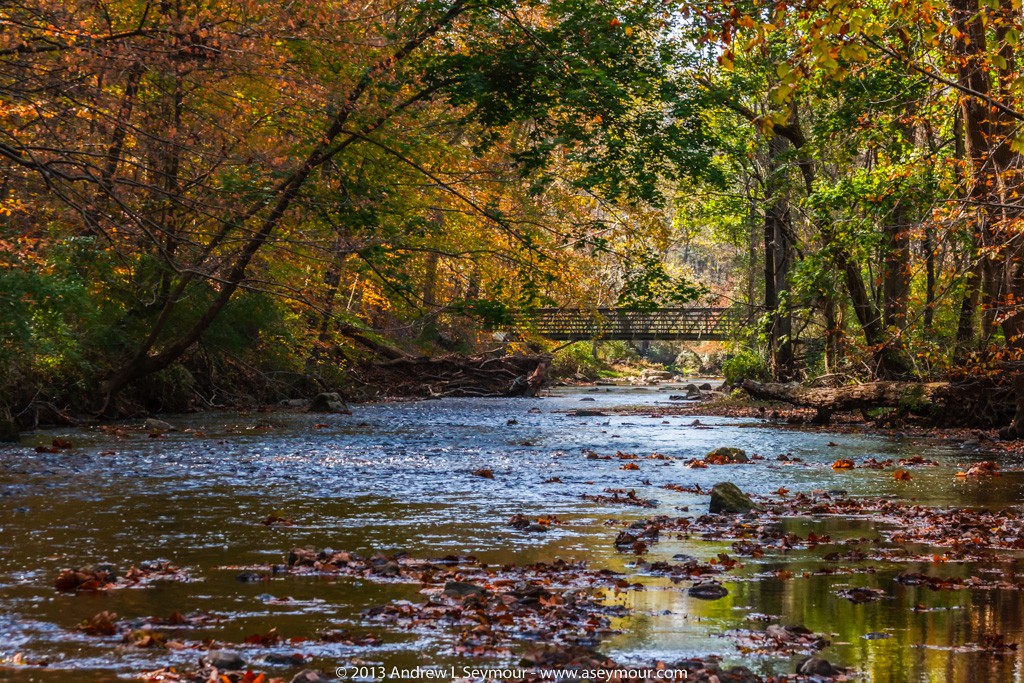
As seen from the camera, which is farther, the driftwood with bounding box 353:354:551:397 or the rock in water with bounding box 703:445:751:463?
the driftwood with bounding box 353:354:551:397

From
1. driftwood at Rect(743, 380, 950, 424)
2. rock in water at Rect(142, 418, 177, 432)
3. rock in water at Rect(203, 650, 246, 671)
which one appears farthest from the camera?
driftwood at Rect(743, 380, 950, 424)

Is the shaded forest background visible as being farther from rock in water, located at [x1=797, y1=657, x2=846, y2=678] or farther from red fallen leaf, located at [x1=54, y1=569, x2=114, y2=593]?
rock in water, located at [x1=797, y1=657, x2=846, y2=678]

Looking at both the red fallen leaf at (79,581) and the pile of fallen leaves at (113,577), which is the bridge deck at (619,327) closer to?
the pile of fallen leaves at (113,577)

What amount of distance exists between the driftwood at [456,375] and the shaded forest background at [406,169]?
400cm

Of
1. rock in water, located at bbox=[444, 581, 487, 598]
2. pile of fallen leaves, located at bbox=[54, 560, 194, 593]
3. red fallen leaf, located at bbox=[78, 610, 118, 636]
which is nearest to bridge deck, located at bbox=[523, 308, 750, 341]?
pile of fallen leaves, located at bbox=[54, 560, 194, 593]

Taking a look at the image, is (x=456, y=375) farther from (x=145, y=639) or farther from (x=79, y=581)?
(x=145, y=639)

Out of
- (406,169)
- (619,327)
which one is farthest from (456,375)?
(619,327)

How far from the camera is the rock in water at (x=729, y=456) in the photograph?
530 inches

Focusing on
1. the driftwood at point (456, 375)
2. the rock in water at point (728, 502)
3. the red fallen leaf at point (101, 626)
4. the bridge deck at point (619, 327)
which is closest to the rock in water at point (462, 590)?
the red fallen leaf at point (101, 626)

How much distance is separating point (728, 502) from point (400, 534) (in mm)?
3012

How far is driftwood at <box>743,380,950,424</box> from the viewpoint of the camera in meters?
18.5

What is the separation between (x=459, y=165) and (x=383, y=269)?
821 cm

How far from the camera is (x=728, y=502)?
880 centimetres

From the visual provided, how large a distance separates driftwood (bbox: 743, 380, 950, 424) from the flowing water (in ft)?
6.99
